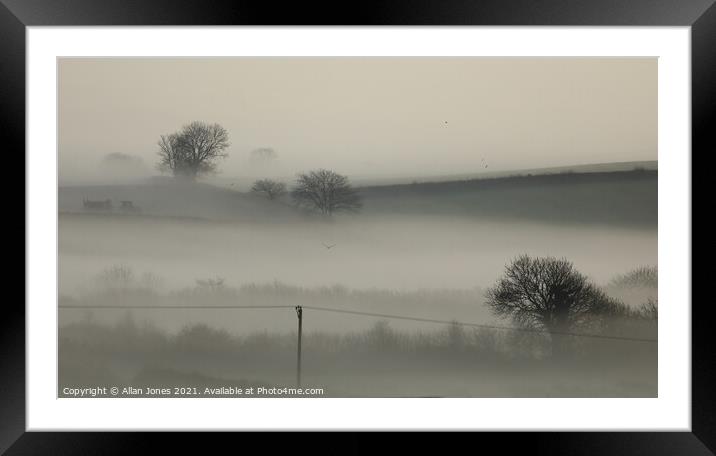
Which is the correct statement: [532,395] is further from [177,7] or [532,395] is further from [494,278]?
[177,7]

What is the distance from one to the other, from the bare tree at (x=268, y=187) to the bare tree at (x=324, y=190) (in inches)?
1.7

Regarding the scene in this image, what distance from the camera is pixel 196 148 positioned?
213 cm

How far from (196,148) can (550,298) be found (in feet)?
4.44

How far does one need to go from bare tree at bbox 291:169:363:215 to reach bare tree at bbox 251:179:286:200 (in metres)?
0.04

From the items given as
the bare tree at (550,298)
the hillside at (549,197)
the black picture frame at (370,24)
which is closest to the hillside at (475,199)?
the hillside at (549,197)

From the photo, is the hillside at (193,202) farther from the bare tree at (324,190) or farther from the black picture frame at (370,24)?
the black picture frame at (370,24)

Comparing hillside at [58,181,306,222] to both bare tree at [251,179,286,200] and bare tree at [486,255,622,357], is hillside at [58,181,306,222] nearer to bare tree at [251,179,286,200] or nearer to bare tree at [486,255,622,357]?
bare tree at [251,179,286,200]

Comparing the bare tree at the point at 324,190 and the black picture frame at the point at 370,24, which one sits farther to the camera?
the bare tree at the point at 324,190

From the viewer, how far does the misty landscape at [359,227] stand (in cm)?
211

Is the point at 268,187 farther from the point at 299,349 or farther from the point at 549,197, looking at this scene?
the point at 549,197

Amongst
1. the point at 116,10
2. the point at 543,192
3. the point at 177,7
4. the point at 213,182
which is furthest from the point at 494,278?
Answer: the point at 116,10

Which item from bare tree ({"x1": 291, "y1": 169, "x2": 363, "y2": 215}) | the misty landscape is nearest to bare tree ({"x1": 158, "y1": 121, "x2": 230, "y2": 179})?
the misty landscape

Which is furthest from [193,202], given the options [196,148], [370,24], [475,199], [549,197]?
[549,197]

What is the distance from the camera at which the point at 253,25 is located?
1886 millimetres
